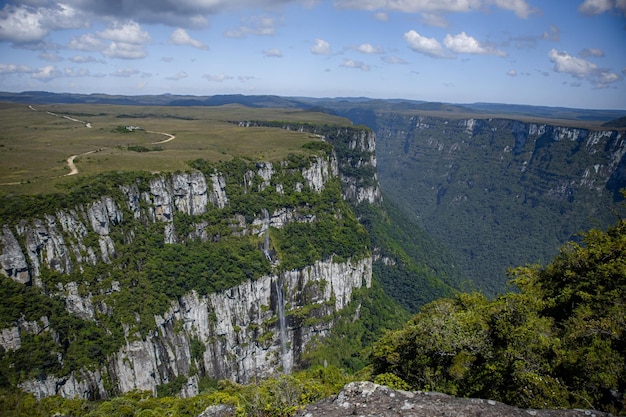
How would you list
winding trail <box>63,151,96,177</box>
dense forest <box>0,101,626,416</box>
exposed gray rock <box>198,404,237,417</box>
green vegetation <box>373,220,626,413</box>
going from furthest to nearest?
1. winding trail <box>63,151,96,177</box>
2. exposed gray rock <box>198,404,237,417</box>
3. dense forest <box>0,101,626,416</box>
4. green vegetation <box>373,220,626,413</box>

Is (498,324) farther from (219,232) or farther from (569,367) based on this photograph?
(219,232)

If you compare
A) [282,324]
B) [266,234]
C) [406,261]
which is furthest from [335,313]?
[406,261]

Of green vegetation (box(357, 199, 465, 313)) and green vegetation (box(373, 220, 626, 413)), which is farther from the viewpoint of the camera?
green vegetation (box(357, 199, 465, 313))

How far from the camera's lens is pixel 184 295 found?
6109 cm

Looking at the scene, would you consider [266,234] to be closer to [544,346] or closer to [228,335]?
[228,335]

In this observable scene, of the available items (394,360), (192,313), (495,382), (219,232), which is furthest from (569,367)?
(219,232)

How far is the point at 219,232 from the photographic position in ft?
235

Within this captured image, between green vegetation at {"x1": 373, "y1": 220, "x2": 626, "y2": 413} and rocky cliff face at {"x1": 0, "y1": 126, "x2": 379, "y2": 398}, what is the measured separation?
40547mm

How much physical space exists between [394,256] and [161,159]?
6942 centimetres

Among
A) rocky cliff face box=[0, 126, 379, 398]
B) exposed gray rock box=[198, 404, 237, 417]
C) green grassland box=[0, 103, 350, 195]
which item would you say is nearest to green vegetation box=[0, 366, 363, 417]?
exposed gray rock box=[198, 404, 237, 417]

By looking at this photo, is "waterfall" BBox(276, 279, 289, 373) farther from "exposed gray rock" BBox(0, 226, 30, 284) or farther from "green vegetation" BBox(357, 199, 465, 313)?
"green vegetation" BBox(357, 199, 465, 313)

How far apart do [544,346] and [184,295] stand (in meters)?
53.1

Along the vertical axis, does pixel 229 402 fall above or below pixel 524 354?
below

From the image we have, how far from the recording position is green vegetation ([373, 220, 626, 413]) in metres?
15.8
